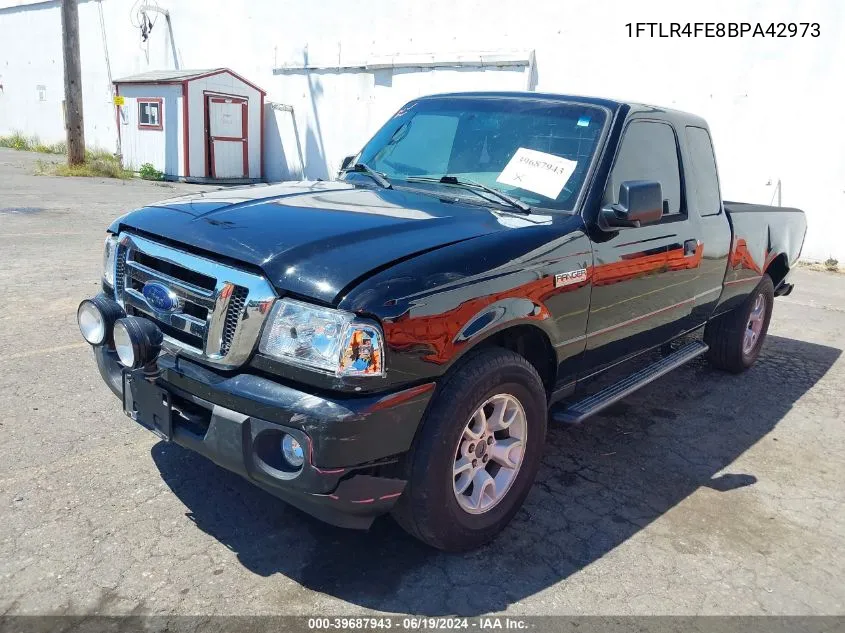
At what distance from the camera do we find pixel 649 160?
411 cm

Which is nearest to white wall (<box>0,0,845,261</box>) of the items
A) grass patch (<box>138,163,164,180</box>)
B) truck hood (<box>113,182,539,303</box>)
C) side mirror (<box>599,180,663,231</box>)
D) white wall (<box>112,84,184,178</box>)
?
white wall (<box>112,84,184,178</box>)

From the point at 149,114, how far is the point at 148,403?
1769cm

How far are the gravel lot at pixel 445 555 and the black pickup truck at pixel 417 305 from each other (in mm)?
318

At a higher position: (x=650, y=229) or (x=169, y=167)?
(x=650, y=229)

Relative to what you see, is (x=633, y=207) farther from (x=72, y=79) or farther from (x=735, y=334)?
(x=72, y=79)

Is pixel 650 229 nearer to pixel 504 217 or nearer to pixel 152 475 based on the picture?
pixel 504 217

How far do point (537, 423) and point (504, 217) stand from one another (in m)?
0.97

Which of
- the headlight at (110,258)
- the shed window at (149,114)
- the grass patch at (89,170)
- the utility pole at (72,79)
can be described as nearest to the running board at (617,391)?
the headlight at (110,258)

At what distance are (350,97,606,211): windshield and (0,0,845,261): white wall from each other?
737 cm

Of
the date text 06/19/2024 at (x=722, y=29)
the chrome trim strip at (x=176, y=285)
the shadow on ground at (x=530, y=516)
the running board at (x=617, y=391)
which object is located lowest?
the shadow on ground at (x=530, y=516)

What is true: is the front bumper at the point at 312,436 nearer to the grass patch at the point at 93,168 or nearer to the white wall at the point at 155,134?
the white wall at the point at 155,134

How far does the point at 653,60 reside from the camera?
11.6 meters

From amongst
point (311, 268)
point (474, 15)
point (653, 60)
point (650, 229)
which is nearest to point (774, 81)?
point (653, 60)

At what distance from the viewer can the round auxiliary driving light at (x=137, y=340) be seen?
275cm
